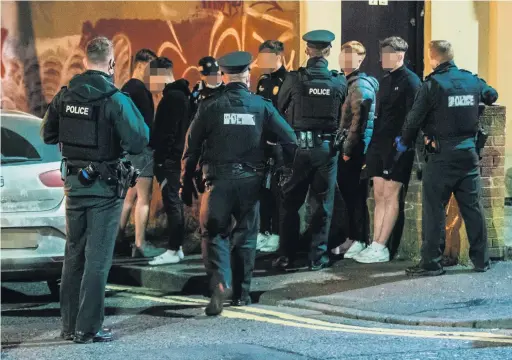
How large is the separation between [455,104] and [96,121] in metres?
3.28

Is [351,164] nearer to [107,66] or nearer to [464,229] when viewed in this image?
[464,229]

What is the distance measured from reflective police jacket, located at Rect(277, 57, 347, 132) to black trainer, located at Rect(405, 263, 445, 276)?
1.38 m

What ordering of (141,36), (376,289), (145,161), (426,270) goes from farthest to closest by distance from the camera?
(141,36) → (145,161) → (426,270) → (376,289)

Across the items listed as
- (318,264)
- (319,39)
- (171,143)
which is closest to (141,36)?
(171,143)

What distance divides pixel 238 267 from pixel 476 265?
7.35 feet

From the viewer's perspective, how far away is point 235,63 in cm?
828

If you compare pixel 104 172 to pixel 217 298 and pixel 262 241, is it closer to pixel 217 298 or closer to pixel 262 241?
pixel 217 298

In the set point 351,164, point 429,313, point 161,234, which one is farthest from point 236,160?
point 161,234

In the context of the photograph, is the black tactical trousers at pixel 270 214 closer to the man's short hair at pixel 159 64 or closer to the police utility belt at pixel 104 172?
the man's short hair at pixel 159 64

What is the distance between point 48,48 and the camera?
1167cm

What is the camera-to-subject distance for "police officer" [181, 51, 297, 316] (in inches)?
324

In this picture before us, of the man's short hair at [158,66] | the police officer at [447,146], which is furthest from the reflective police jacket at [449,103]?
the man's short hair at [158,66]

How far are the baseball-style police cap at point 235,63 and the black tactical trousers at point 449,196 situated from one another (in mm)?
1989

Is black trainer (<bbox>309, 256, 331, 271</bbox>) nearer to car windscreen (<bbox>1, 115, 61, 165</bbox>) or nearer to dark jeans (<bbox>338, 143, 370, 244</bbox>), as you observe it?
dark jeans (<bbox>338, 143, 370, 244</bbox>)
